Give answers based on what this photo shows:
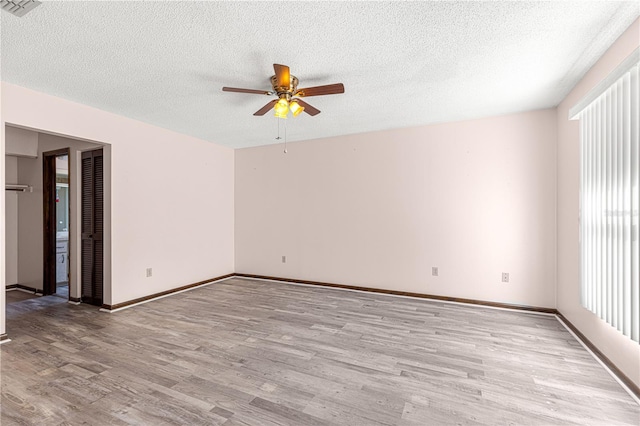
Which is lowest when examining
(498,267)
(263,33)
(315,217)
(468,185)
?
(498,267)

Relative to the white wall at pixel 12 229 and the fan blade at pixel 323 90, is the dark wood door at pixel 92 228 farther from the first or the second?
the fan blade at pixel 323 90

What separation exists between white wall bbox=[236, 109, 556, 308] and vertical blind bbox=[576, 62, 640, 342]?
41.3 inches

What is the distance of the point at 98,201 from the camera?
3963mm

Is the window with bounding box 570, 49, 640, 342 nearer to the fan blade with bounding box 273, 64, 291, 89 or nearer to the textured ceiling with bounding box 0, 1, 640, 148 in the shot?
the textured ceiling with bounding box 0, 1, 640, 148

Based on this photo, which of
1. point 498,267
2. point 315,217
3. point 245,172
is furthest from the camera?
point 245,172

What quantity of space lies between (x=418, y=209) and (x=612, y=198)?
2.23 m

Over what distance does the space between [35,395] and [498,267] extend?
15.6 feet

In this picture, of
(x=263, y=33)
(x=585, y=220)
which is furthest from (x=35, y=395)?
(x=585, y=220)

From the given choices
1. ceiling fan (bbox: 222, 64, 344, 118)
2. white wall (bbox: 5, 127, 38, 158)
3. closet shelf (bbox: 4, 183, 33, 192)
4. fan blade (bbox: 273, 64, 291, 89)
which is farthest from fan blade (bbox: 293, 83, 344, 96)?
closet shelf (bbox: 4, 183, 33, 192)

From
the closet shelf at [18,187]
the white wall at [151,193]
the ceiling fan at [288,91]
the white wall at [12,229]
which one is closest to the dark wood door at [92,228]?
the white wall at [151,193]

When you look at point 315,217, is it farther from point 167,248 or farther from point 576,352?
point 576,352

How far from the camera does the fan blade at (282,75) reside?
2.23 metres

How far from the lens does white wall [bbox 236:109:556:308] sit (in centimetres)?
371

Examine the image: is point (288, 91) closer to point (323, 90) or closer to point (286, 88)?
point (286, 88)
